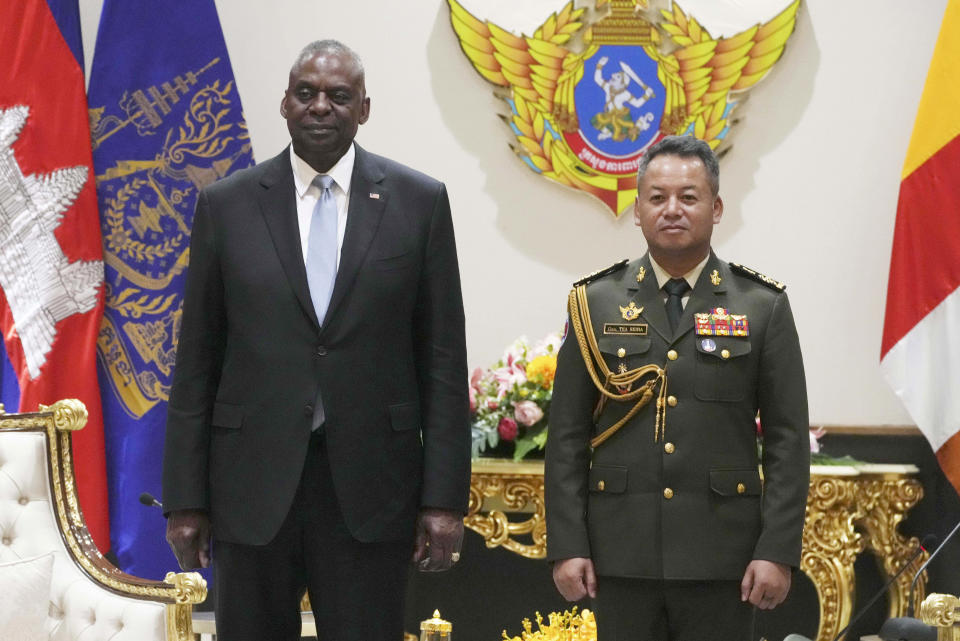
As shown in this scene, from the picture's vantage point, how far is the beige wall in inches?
172

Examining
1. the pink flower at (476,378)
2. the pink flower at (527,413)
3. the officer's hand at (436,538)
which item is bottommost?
the officer's hand at (436,538)

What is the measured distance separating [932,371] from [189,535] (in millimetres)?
2894

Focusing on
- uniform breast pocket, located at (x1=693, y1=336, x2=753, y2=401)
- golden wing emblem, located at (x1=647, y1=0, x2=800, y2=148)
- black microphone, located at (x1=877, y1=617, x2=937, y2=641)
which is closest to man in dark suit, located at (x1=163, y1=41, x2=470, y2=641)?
uniform breast pocket, located at (x1=693, y1=336, x2=753, y2=401)

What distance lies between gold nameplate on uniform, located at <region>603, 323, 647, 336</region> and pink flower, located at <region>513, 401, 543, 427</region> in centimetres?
147

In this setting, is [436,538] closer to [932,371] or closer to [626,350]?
[626,350]

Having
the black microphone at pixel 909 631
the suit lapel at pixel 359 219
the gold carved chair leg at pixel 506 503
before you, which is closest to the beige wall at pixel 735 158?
the gold carved chair leg at pixel 506 503

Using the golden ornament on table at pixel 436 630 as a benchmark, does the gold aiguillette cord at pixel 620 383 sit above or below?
above

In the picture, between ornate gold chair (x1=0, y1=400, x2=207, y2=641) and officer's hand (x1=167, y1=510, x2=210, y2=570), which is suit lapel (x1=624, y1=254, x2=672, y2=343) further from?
ornate gold chair (x1=0, y1=400, x2=207, y2=641)

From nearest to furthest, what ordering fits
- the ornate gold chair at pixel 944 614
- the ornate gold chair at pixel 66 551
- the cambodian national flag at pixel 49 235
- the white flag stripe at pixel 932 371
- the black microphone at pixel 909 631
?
the ornate gold chair at pixel 944 614
the black microphone at pixel 909 631
the ornate gold chair at pixel 66 551
the cambodian national flag at pixel 49 235
the white flag stripe at pixel 932 371

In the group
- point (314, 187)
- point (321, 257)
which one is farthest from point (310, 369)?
point (314, 187)

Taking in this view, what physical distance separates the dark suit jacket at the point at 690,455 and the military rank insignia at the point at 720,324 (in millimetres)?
11

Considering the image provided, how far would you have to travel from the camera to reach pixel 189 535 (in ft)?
6.81

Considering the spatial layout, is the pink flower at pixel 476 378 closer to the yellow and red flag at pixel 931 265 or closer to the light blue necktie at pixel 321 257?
the yellow and red flag at pixel 931 265

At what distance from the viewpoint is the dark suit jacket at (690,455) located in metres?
2.14
